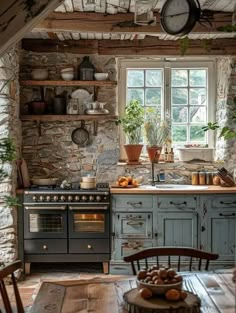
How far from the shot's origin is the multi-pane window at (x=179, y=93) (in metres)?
6.35

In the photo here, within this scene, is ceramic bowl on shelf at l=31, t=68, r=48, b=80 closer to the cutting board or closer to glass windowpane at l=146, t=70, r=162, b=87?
the cutting board

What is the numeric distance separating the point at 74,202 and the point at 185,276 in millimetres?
2813

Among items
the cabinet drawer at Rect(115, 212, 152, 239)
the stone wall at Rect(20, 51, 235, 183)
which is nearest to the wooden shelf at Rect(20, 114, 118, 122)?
the stone wall at Rect(20, 51, 235, 183)

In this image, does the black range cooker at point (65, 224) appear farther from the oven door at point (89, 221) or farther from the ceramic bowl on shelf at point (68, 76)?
the ceramic bowl on shelf at point (68, 76)

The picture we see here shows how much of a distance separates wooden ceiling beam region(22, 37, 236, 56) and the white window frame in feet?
0.98

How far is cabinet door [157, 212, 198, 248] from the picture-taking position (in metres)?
5.55

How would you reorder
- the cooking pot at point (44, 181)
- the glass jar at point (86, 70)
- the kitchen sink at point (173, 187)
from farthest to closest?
the glass jar at point (86, 70) → the cooking pot at point (44, 181) → the kitchen sink at point (173, 187)

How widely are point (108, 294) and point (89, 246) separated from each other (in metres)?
3.03

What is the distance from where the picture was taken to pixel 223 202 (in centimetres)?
554

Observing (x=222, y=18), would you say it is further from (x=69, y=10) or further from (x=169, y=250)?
(x=169, y=250)

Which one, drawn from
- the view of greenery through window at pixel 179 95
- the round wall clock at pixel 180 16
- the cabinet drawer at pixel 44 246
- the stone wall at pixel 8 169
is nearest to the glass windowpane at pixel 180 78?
the view of greenery through window at pixel 179 95

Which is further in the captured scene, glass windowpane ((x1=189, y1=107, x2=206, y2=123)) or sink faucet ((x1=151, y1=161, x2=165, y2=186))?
glass windowpane ((x1=189, y1=107, x2=206, y2=123))

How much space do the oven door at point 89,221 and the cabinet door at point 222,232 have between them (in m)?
1.12

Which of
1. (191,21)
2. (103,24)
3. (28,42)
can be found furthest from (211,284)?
(28,42)
